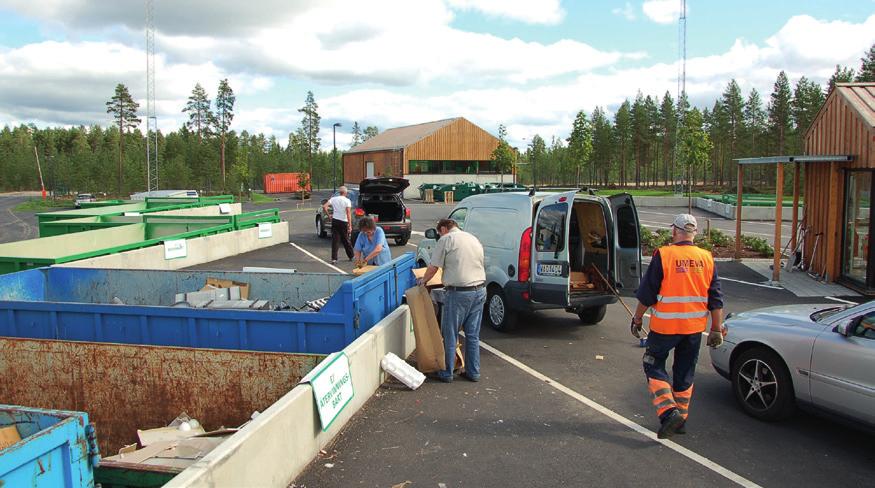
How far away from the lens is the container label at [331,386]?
16.7 feet

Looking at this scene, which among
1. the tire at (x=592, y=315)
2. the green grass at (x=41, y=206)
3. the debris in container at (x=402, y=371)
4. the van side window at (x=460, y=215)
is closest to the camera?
the debris in container at (x=402, y=371)

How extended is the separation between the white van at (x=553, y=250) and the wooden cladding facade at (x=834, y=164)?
612 centimetres

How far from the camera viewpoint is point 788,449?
17.4 feet

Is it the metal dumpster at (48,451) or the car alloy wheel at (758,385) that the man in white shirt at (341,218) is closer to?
the car alloy wheel at (758,385)

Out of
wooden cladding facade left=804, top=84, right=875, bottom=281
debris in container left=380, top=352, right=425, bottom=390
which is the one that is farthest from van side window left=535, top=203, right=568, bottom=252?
wooden cladding facade left=804, top=84, right=875, bottom=281

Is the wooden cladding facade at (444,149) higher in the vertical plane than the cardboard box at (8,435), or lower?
higher

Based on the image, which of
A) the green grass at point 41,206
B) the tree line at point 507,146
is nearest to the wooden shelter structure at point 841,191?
the tree line at point 507,146

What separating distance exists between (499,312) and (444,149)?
53253 millimetres

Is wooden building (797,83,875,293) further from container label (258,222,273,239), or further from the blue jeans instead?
container label (258,222,273,239)

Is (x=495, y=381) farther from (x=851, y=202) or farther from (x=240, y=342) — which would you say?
(x=851, y=202)

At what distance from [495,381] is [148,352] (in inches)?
142

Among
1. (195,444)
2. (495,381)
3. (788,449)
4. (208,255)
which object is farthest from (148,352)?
(208,255)

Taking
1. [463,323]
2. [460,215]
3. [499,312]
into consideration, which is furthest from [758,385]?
[460,215]

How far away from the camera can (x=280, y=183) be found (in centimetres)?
7256
